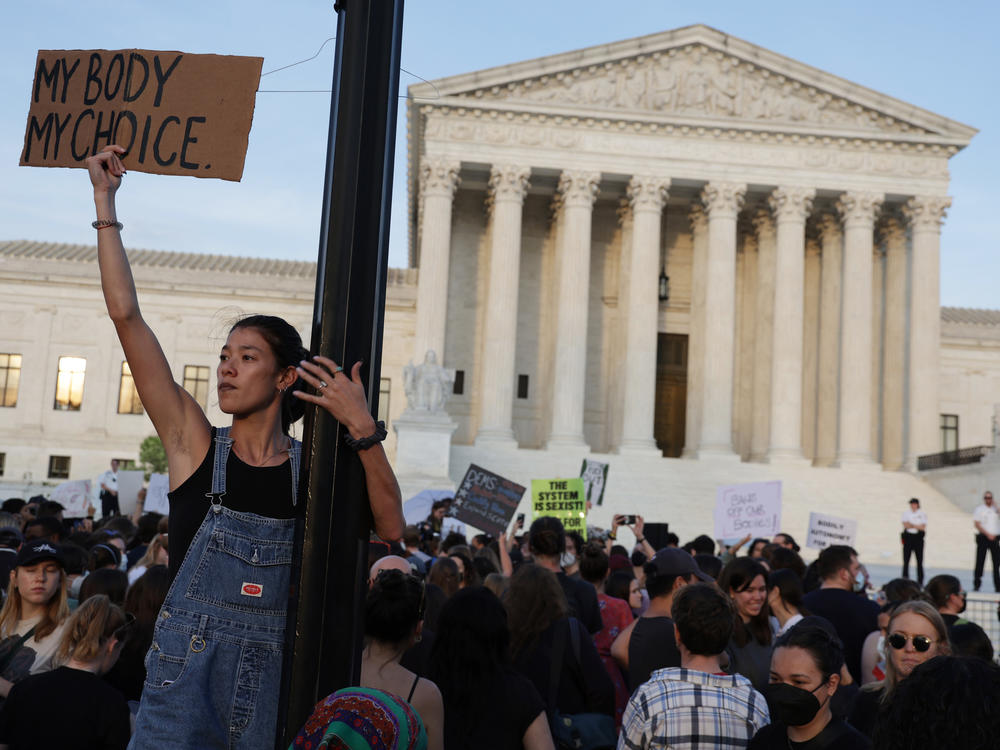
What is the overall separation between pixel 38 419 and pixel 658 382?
91.1 feet

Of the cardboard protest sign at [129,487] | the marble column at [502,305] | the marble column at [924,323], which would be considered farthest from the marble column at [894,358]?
the cardboard protest sign at [129,487]

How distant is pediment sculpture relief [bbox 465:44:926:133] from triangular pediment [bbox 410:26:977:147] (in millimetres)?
41

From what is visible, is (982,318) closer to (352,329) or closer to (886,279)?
(886,279)

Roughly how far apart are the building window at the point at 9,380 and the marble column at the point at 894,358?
37818 mm

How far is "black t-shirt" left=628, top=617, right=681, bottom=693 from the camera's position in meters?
5.99

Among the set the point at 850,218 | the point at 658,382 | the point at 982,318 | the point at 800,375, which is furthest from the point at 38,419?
the point at 982,318

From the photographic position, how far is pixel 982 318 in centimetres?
5441

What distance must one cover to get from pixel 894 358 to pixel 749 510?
95.2 feet

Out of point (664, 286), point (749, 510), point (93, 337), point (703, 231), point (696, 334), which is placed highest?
point (703, 231)

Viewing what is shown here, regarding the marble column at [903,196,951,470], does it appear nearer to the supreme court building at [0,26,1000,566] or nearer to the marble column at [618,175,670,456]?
the supreme court building at [0,26,1000,566]

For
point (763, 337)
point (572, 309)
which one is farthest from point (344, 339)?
point (763, 337)

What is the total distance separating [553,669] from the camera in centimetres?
559

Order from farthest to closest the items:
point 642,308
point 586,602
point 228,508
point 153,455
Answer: point 153,455 < point 642,308 < point 586,602 < point 228,508

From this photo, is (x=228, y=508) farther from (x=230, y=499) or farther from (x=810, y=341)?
(x=810, y=341)
